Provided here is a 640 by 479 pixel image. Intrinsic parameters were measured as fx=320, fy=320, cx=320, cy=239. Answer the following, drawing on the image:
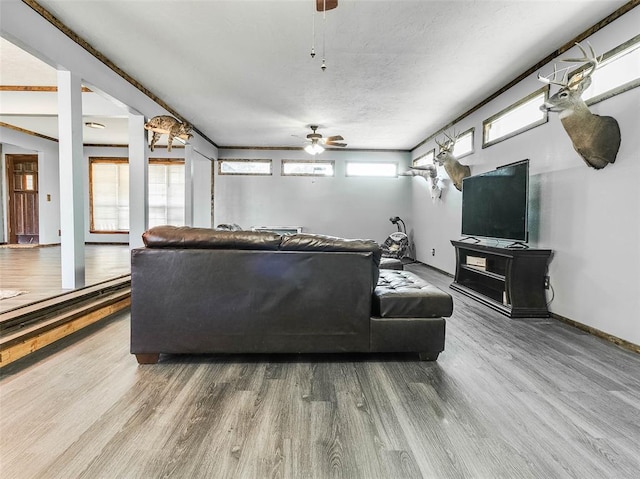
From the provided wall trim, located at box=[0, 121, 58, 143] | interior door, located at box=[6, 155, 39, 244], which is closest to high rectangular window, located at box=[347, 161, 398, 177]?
wall trim, located at box=[0, 121, 58, 143]

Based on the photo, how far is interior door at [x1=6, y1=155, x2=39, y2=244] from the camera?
27.8ft

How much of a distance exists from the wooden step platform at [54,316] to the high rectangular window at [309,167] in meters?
5.61

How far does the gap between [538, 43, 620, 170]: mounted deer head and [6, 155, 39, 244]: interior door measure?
1120cm

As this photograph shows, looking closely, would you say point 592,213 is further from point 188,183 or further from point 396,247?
point 188,183

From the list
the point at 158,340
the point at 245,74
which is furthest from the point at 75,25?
the point at 158,340

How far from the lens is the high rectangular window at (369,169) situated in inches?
340

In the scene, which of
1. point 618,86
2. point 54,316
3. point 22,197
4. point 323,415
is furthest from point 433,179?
point 22,197

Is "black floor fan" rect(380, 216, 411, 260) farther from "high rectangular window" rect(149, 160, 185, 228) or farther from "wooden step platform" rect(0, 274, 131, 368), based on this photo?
"high rectangular window" rect(149, 160, 185, 228)

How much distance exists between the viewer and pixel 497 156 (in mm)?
4539

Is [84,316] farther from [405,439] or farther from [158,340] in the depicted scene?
[405,439]

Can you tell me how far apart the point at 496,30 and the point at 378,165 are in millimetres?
5529

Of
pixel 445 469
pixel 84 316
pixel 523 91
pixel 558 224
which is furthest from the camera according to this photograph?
pixel 523 91

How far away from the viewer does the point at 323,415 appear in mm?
1677

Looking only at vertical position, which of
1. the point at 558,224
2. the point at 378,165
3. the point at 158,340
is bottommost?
the point at 158,340
